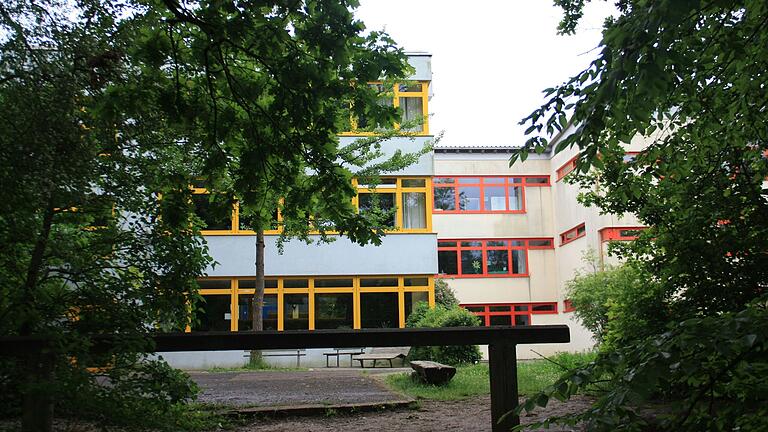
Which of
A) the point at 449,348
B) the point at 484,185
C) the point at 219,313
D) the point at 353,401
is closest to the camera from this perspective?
the point at 353,401

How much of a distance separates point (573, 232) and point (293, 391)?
19596 millimetres

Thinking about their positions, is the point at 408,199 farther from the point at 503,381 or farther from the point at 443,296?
the point at 503,381

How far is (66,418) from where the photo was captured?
537 cm

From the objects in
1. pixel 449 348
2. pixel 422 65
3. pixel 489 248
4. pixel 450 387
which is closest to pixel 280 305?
pixel 449 348

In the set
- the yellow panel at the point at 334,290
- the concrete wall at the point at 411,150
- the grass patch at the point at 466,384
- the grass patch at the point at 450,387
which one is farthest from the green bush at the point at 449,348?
the concrete wall at the point at 411,150

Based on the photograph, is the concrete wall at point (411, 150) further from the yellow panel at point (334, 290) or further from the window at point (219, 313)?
the window at point (219, 313)

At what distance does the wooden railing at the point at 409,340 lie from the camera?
4625 millimetres

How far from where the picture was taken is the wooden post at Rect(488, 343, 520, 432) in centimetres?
463

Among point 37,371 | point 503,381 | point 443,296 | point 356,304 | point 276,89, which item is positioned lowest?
point 503,381

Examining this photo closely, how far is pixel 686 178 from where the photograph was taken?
218 inches

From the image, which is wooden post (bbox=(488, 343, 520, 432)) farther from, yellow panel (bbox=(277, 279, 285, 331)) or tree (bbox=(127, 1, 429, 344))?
yellow panel (bbox=(277, 279, 285, 331))

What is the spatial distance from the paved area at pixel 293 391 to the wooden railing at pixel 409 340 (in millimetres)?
3553

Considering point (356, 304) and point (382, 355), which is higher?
point (356, 304)

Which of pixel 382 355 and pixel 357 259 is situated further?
pixel 357 259
